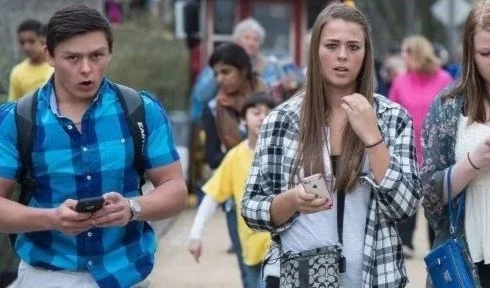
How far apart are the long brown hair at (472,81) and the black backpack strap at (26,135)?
164cm

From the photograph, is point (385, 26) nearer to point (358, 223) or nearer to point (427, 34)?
point (427, 34)

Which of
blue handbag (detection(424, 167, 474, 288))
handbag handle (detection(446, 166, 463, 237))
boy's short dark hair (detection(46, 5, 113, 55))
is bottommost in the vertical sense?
blue handbag (detection(424, 167, 474, 288))

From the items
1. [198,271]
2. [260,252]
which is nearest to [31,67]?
[198,271]

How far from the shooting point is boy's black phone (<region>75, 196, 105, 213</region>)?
4.60 m

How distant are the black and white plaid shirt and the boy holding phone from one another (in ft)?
1.06

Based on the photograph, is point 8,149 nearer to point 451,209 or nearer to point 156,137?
point 156,137

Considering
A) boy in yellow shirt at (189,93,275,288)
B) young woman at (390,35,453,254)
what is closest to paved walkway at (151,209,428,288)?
young woman at (390,35,453,254)

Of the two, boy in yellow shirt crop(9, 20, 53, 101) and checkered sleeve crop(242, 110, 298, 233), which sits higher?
checkered sleeve crop(242, 110, 298, 233)

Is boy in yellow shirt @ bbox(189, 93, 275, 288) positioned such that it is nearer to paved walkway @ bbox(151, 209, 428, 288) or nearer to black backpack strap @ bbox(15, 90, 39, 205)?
black backpack strap @ bbox(15, 90, 39, 205)

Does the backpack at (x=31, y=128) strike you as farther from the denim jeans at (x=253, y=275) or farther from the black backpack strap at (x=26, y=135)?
the denim jeans at (x=253, y=275)

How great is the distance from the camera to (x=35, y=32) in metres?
12.1

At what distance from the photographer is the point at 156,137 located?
5.05 metres

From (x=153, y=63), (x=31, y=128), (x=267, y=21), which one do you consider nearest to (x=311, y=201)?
(x=31, y=128)

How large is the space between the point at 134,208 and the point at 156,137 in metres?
0.34
